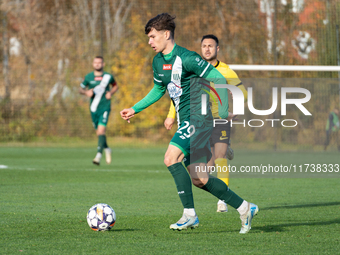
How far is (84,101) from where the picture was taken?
16672 mm

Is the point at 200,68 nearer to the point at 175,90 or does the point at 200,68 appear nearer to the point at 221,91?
the point at 175,90

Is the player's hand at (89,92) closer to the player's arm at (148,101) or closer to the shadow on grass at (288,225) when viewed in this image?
the player's arm at (148,101)

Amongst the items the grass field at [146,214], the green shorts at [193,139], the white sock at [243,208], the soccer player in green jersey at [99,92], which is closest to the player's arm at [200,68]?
the green shorts at [193,139]

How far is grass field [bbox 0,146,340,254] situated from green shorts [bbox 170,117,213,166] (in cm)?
69

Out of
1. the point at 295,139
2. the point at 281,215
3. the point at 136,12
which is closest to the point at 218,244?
the point at 281,215

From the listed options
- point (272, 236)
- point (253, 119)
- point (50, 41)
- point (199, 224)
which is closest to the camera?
point (272, 236)

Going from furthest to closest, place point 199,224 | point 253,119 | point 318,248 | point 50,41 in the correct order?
point 50,41 → point 253,119 → point 199,224 → point 318,248

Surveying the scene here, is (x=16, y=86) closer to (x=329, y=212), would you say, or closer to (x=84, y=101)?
(x=84, y=101)

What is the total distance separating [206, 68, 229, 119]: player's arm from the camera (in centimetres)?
450

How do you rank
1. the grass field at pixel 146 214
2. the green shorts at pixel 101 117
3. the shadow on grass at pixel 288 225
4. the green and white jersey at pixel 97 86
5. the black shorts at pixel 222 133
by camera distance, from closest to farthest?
the grass field at pixel 146 214 < the shadow on grass at pixel 288 225 < the black shorts at pixel 222 133 < the green shorts at pixel 101 117 < the green and white jersey at pixel 97 86

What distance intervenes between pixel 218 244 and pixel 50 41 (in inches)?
565

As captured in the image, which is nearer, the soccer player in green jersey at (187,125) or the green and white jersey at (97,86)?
the soccer player in green jersey at (187,125)

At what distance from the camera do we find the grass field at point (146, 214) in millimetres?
3996

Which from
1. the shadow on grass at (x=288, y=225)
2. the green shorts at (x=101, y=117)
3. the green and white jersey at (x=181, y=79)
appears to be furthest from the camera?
the green shorts at (x=101, y=117)
